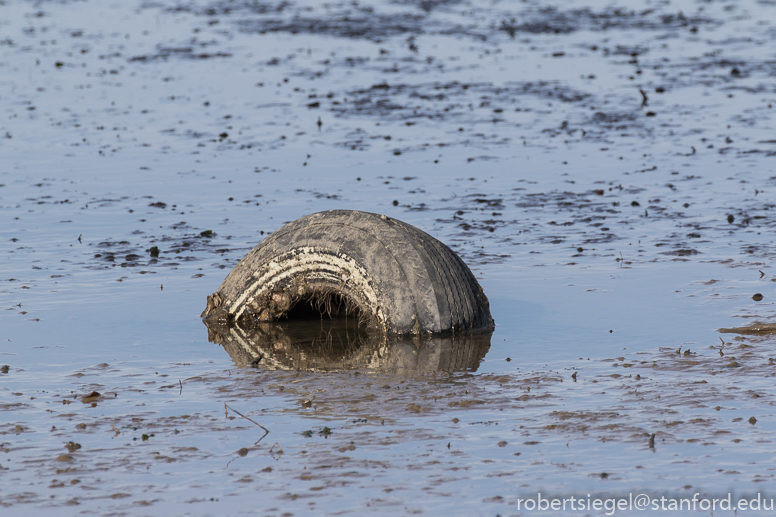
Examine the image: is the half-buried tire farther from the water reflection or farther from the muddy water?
the muddy water

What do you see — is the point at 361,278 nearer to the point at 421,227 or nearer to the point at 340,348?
the point at 340,348

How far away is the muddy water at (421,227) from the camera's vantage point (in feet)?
24.7

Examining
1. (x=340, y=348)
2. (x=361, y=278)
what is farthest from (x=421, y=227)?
(x=340, y=348)

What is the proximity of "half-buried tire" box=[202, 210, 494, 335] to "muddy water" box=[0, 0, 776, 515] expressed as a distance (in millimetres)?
497

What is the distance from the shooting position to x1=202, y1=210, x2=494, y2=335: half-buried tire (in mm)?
10844

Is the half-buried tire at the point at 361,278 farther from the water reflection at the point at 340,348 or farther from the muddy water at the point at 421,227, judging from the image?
the muddy water at the point at 421,227

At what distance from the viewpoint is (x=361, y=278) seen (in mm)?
10969

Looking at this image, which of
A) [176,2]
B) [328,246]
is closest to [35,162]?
[328,246]

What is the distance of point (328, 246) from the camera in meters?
11.2

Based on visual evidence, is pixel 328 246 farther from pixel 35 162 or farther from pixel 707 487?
pixel 35 162

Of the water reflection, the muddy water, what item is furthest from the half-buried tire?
the muddy water

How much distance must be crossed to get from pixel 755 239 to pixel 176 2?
1574 inches

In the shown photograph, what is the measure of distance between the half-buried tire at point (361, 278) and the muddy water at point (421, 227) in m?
0.50

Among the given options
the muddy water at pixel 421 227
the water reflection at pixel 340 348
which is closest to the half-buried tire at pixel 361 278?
the water reflection at pixel 340 348
